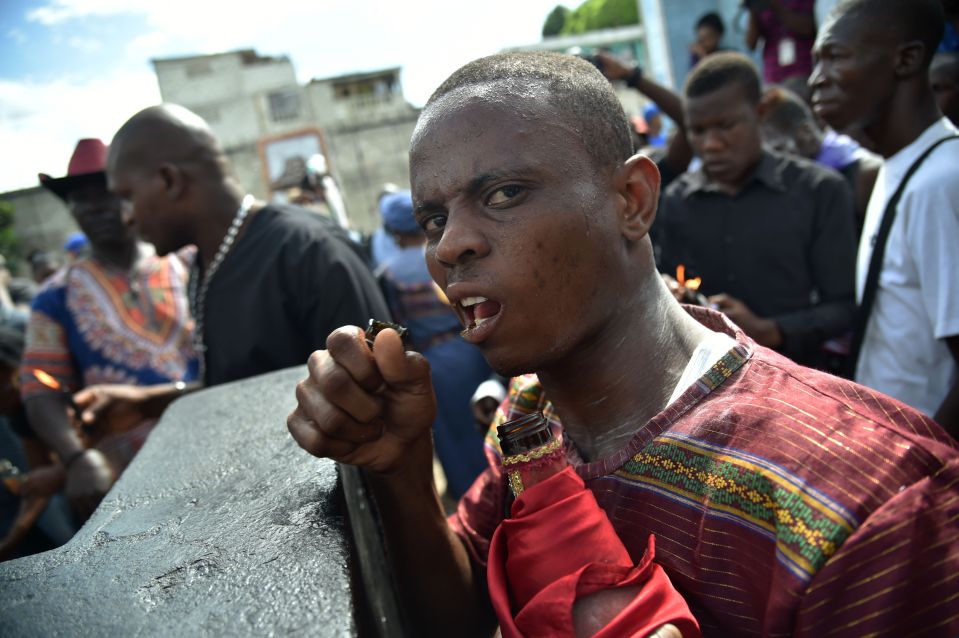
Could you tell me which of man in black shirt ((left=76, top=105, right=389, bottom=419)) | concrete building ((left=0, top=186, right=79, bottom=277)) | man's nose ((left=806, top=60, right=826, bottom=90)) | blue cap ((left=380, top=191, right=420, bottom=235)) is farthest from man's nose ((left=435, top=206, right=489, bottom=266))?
concrete building ((left=0, top=186, right=79, bottom=277))

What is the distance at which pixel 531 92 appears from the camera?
4.51ft

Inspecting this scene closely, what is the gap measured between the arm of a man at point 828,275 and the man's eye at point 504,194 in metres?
1.89

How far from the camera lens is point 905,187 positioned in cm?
229

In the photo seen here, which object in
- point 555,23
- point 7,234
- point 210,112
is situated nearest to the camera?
point 7,234

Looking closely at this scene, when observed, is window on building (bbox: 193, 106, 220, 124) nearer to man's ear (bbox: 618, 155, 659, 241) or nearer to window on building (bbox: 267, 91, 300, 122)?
window on building (bbox: 267, 91, 300, 122)

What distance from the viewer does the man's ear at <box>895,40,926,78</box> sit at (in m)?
2.46

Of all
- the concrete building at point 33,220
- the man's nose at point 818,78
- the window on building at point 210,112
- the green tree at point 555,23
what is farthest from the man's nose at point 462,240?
the green tree at point 555,23

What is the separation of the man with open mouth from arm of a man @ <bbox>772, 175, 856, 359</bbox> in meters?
1.46

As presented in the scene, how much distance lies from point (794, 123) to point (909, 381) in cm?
273

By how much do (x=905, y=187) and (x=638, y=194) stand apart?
4.63ft

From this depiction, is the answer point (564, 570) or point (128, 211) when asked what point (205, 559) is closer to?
point (564, 570)

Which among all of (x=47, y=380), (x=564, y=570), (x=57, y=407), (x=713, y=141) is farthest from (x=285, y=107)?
(x=564, y=570)

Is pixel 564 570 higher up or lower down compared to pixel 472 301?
lower down

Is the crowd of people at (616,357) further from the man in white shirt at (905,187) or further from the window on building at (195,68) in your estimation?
the window on building at (195,68)
